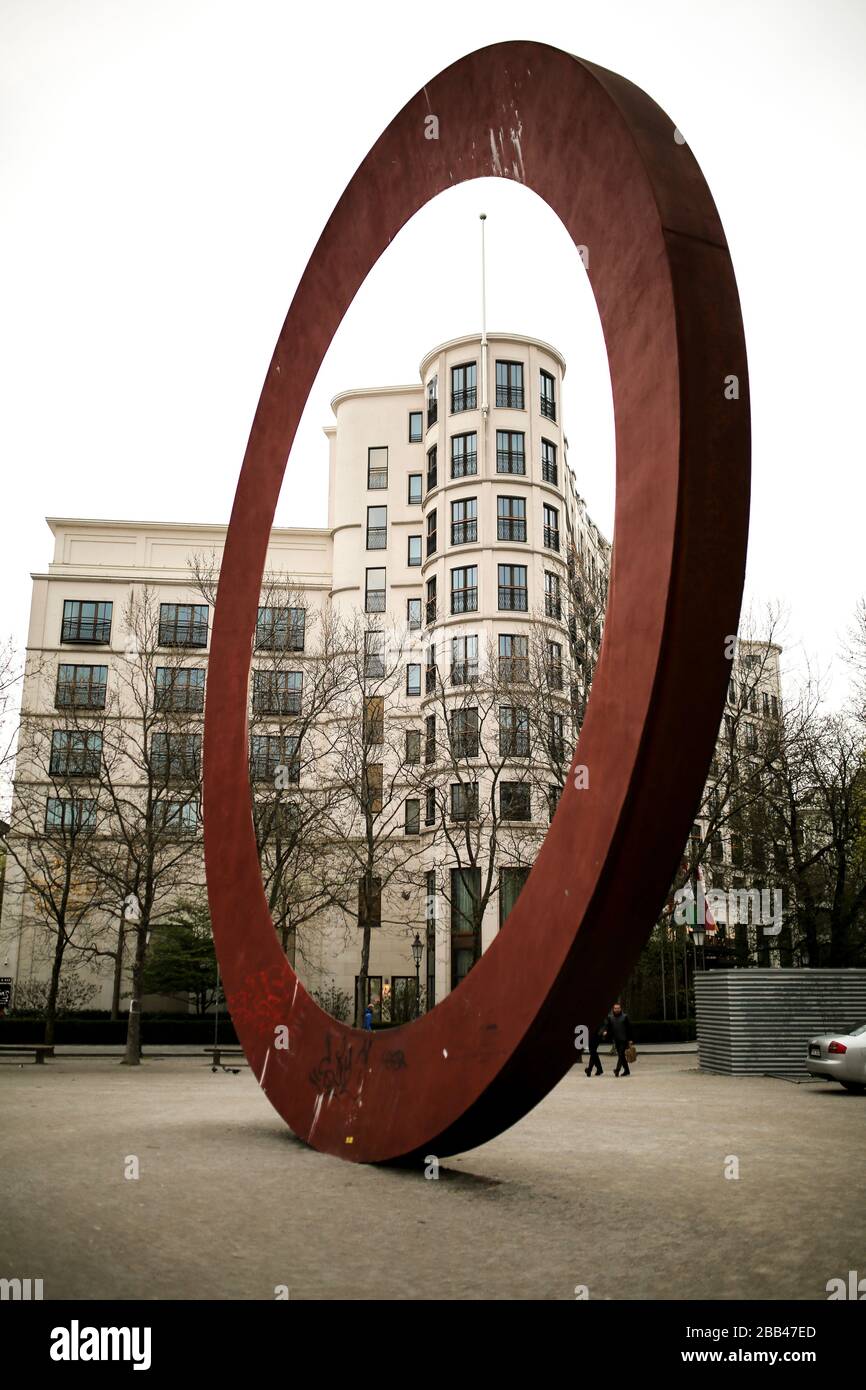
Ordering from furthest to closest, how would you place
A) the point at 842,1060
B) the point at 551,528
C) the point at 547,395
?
the point at 551,528
the point at 547,395
the point at 842,1060

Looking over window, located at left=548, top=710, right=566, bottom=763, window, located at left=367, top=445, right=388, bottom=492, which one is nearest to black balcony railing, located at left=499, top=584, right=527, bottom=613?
window, located at left=548, top=710, right=566, bottom=763

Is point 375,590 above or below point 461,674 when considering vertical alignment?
above

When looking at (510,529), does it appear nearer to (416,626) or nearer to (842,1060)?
(416,626)

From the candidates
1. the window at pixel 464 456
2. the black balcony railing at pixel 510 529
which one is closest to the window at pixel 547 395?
the window at pixel 464 456

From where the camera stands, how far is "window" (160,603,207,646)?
4501cm

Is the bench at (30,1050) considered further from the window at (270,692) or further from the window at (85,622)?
the window at (85,622)

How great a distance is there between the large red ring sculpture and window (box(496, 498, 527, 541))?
27542mm

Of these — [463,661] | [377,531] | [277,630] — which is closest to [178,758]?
[277,630]

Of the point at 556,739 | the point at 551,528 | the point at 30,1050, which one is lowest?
the point at 30,1050

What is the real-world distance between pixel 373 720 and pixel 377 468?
21.4 meters

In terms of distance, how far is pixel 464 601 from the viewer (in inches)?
1487

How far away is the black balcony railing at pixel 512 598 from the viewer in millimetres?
36281
